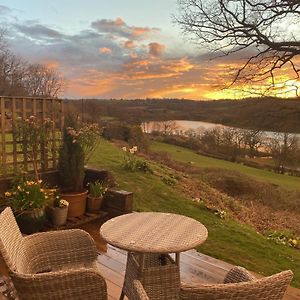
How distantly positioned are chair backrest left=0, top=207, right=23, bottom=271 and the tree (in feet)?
23.1

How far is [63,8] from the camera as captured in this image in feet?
22.5

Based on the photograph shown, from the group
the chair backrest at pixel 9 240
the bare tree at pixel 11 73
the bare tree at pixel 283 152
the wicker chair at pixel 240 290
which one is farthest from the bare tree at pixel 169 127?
the wicker chair at pixel 240 290

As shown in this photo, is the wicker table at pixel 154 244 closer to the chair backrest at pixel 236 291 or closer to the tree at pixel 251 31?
the chair backrest at pixel 236 291

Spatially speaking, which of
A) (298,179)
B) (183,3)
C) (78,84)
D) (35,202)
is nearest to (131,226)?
(35,202)

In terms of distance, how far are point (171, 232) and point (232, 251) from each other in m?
2.37

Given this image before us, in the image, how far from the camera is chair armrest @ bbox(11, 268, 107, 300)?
1.49 meters

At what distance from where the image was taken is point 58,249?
2.09 m

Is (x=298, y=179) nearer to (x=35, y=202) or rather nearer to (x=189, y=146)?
(x=189, y=146)

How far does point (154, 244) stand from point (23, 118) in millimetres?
3297

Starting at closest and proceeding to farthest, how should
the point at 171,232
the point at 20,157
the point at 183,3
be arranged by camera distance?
the point at 171,232 → the point at 20,157 → the point at 183,3

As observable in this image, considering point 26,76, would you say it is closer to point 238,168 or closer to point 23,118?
point 238,168

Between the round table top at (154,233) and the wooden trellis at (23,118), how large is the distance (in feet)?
8.78

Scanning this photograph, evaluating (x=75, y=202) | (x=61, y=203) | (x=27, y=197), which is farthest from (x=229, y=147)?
(x=27, y=197)

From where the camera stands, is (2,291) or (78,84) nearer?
(2,291)
